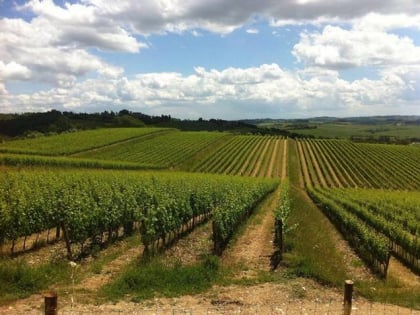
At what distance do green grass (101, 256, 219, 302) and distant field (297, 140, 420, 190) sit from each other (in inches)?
2187

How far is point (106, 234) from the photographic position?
Result: 22.7 metres

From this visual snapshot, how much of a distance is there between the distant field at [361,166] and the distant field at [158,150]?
25.0 metres

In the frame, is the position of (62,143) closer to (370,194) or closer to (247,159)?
(247,159)

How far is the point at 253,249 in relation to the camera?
2133 cm

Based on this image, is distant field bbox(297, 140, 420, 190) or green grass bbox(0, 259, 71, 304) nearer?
green grass bbox(0, 259, 71, 304)

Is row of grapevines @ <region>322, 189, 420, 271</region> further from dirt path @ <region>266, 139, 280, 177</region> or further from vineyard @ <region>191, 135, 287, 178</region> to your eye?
vineyard @ <region>191, 135, 287, 178</region>

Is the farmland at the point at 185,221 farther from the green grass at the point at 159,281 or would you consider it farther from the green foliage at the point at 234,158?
the green foliage at the point at 234,158

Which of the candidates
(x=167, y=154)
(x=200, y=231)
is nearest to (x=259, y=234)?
(x=200, y=231)

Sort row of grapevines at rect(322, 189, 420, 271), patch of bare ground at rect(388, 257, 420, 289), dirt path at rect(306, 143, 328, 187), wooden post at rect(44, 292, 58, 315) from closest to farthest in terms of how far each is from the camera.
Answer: wooden post at rect(44, 292, 58, 315), patch of bare ground at rect(388, 257, 420, 289), row of grapevines at rect(322, 189, 420, 271), dirt path at rect(306, 143, 328, 187)

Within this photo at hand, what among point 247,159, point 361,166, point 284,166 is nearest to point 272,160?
point 284,166

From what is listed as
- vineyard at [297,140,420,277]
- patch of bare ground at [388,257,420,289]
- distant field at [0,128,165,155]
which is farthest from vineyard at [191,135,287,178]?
patch of bare ground at [388,257,420,289]

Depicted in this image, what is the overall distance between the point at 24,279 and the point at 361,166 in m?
78.9

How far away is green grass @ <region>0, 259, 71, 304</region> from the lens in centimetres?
1253

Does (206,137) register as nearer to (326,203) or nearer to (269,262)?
(326,203)
